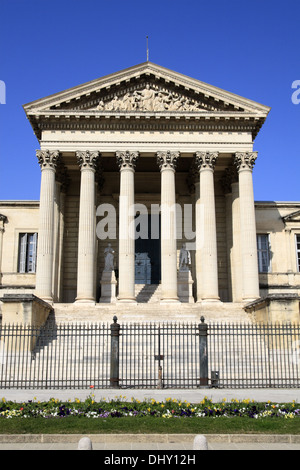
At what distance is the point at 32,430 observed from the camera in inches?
399

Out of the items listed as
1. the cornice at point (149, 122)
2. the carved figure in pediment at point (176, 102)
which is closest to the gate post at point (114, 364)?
the cornice at point (149, 122)

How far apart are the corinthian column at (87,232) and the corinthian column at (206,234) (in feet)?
23.5

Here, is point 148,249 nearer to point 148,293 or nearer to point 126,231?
point 148,293

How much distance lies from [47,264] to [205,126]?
46.3 ft

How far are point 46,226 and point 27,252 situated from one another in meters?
8.19

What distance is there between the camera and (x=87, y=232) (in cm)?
3206

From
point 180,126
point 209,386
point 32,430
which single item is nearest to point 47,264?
point 180,126

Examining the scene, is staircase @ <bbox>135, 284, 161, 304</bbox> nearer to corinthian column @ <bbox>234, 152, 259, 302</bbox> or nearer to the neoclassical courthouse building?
the neoclassical courthouse building

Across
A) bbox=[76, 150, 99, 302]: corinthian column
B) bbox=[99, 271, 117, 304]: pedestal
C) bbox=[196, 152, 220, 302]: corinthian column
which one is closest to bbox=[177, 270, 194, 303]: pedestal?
bbox=[196, 152, 220, 302]: corinthian column

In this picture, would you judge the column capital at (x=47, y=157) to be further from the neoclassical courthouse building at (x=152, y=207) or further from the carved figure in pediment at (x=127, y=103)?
the carved figure in pediment at (x=127, y=103)

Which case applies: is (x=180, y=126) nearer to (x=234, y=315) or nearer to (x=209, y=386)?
(x=234, y=315)

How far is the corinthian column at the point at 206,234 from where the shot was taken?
104 ft

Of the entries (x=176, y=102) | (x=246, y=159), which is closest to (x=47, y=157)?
(x=176, y=102)

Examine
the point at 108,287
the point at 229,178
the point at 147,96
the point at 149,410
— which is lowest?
the point at 149,410
